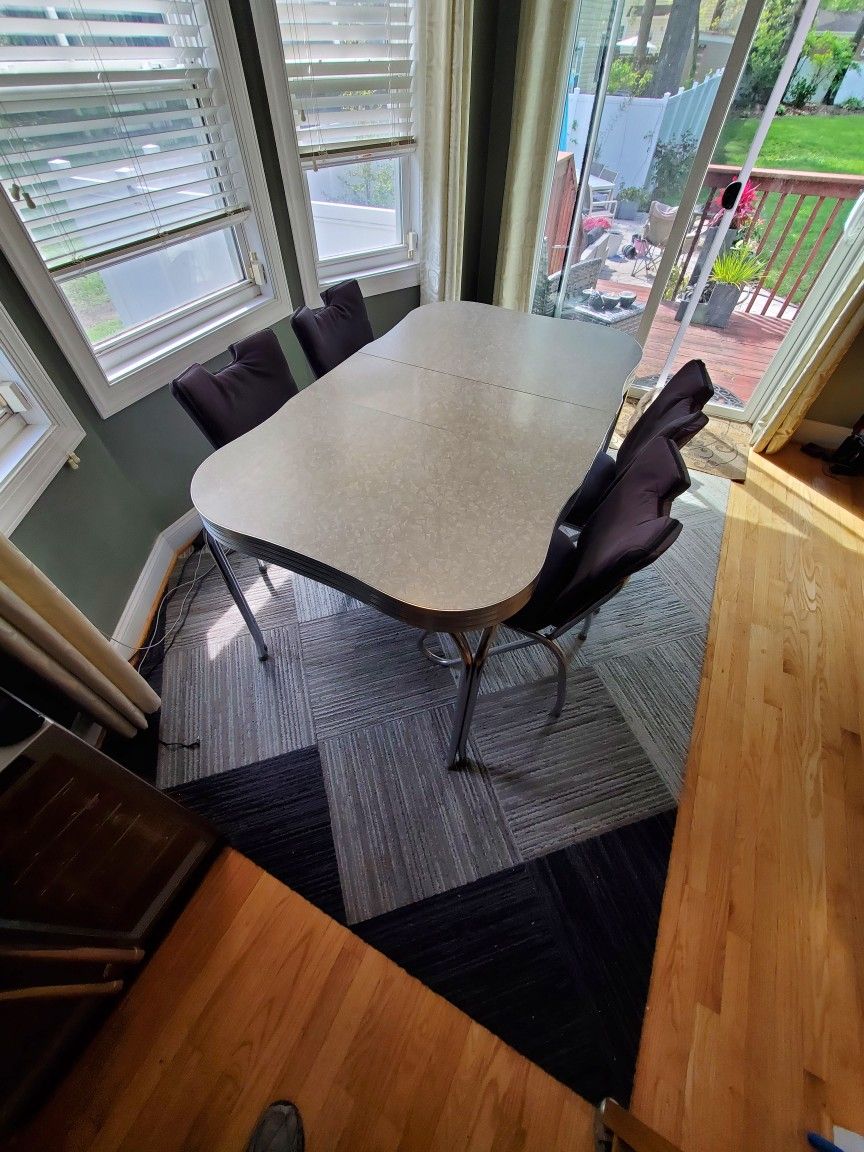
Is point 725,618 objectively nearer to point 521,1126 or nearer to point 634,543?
point 634,543

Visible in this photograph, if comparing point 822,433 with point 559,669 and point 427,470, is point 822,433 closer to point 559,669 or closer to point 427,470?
point 559,669

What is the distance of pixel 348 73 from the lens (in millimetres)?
1914

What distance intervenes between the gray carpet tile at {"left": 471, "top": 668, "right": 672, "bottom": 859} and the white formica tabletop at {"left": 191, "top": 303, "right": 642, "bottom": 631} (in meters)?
0.68

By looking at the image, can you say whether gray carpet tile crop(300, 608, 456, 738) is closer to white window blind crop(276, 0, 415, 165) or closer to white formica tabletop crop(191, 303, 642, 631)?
white formica tabletop crop(191, 303, 642, 631)

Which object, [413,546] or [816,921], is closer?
[413,546]

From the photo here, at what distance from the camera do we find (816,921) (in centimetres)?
119

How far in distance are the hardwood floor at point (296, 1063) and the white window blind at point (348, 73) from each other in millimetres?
2806

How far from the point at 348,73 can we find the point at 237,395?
1.57 meters

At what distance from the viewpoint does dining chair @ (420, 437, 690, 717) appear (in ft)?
3.12

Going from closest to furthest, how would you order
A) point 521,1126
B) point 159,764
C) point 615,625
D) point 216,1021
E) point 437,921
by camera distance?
point 521,1126 → point 216,1021 → point 437,921 → point 159,764 → point 615,625

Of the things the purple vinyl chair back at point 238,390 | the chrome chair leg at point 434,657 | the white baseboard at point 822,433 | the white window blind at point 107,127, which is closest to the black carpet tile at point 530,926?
the chrome chair leg at point 434,657

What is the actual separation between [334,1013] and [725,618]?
1766mm

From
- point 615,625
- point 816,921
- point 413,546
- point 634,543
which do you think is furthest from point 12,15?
point 816,921

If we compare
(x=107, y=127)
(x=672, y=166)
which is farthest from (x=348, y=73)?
(x=672, y=166)
